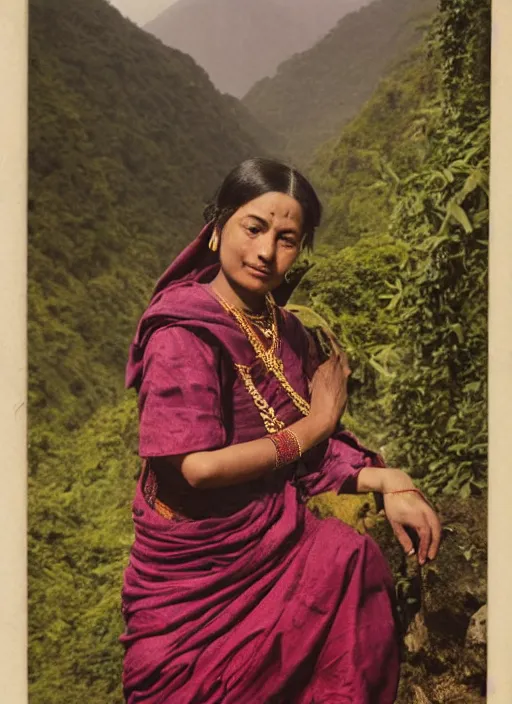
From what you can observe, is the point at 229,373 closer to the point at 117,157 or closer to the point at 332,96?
the point at 117,157

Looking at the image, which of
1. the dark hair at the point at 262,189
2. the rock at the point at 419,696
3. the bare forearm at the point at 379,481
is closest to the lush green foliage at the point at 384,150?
the dark hair at the point at 262,189

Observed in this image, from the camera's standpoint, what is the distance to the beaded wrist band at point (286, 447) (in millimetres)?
1875

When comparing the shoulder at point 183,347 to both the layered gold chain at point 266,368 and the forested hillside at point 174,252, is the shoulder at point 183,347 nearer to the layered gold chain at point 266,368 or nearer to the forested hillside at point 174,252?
the layered gold chain at point 266,368

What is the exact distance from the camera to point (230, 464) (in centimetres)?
184

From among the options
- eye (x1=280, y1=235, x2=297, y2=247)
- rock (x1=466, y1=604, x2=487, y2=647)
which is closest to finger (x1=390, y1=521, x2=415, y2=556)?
rock (x1=466, y1=604, x2=487, y2=647)

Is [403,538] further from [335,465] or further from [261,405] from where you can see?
[261,405]

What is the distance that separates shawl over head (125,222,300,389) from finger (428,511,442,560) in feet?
2.02

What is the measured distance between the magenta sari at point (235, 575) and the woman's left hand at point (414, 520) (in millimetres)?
93

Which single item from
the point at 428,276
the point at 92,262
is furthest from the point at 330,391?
the point at 92,262

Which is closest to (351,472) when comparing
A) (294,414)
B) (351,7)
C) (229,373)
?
(294,414)

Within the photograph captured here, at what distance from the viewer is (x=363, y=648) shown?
1.88m

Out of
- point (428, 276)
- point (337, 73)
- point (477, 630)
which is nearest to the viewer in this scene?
point (477, 630)

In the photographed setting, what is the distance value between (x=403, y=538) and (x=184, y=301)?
0.74m

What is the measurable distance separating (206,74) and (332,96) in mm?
351
